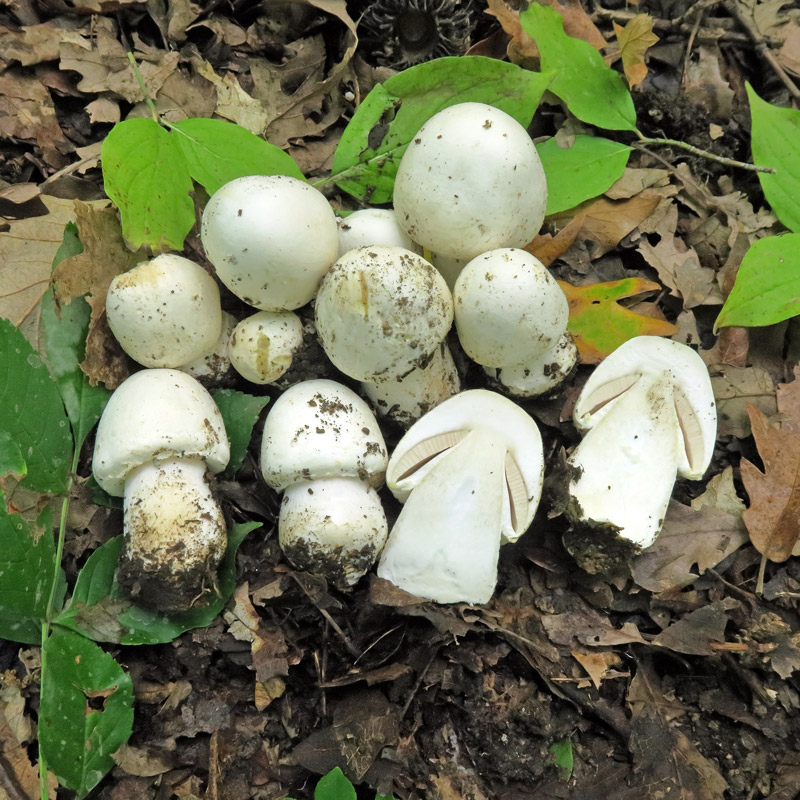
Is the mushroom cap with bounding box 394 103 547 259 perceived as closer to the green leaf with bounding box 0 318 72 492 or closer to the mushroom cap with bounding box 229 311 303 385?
the mushroom cap with bounding box 229 311 303 385

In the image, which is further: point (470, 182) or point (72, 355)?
point (72, 355)

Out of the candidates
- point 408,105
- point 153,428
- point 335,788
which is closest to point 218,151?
point 408,105

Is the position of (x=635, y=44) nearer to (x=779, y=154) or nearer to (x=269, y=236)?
(x=779, y=154)

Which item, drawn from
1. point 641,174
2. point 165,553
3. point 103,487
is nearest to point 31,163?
point 103,487

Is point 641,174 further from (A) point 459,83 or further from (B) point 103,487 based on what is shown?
(B) point 103,487

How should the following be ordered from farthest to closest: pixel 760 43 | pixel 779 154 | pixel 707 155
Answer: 1. pixel 760 43
2. pixel 707 155
3. pixel 779 154

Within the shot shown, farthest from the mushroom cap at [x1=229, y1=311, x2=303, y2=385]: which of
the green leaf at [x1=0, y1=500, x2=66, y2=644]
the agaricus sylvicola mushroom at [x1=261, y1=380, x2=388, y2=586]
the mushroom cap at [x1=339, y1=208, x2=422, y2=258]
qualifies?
the green leaf at [x1=0, y1=500, x2=66, y2=644]
